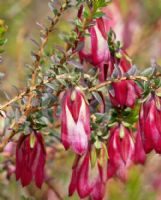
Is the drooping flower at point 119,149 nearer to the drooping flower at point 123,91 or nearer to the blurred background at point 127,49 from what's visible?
the drooping flower at point 123,91

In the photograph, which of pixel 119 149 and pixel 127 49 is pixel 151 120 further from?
pixel 127 49

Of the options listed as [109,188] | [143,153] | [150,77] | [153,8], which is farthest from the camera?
[153,8]

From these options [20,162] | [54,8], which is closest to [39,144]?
[20,162]

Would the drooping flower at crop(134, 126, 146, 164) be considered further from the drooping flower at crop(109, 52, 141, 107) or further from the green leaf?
the green leaf

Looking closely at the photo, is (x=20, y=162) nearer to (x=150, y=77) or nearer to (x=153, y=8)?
(x=150, y=77)

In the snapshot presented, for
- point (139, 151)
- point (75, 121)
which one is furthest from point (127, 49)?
point (75, 121)

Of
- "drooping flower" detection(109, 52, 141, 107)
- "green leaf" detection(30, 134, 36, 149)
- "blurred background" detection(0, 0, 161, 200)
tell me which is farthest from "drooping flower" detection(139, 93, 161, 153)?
"blurred background" detection(0, 0, 161, 200)

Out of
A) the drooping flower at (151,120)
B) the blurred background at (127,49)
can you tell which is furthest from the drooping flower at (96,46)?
the blurred background at (127,49)
